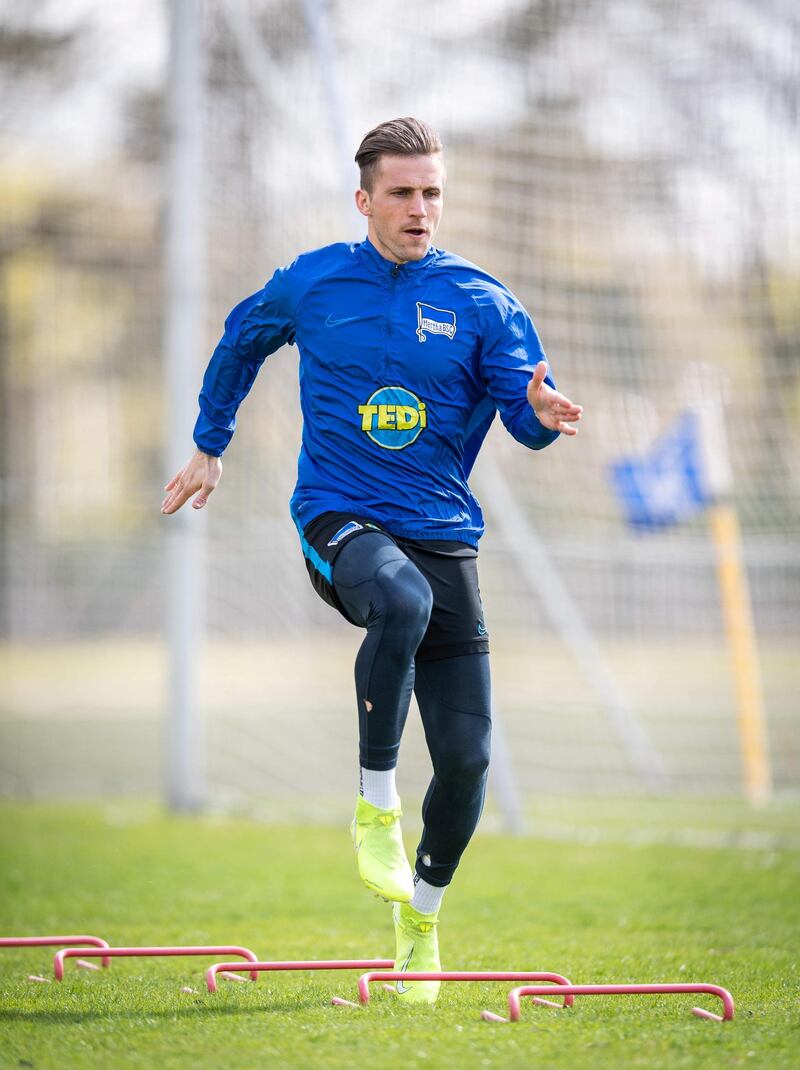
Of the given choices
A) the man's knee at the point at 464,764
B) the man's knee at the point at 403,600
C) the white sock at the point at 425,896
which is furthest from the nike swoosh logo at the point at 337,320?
the white sock at the point at 425,896

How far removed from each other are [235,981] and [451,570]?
182 cm

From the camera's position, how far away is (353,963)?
18.0 feet

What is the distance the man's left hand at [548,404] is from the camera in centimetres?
501

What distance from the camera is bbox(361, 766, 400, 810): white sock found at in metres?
5.08

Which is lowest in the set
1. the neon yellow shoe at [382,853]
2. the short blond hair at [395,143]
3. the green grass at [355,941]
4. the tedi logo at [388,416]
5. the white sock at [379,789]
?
the green grass at [355,941]

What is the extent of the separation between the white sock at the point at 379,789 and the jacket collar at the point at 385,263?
1738 mm

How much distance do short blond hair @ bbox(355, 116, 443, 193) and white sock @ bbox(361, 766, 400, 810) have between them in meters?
2.03

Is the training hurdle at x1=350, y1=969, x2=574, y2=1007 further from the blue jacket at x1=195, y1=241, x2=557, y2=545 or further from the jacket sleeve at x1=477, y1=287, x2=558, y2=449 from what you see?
the jacket sleeve at x1=477, y1=287, x2=558, y2=449

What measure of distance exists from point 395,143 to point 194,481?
1.42 meters

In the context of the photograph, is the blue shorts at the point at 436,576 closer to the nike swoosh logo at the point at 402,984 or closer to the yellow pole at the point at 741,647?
the nike swoosh logo at the point at 402,984

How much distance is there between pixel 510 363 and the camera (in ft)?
17.4

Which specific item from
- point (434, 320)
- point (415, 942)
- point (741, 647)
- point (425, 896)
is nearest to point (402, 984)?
point (415, 942)

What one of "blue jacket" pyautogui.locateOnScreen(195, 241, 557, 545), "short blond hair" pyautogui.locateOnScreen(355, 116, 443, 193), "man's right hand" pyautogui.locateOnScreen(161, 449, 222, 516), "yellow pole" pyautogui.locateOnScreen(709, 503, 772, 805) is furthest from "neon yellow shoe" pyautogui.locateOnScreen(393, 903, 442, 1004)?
"yellow pole" pyautogui.locateOnScreen(709, 503, 772, 805)

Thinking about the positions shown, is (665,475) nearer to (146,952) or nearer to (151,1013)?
(146,952)
